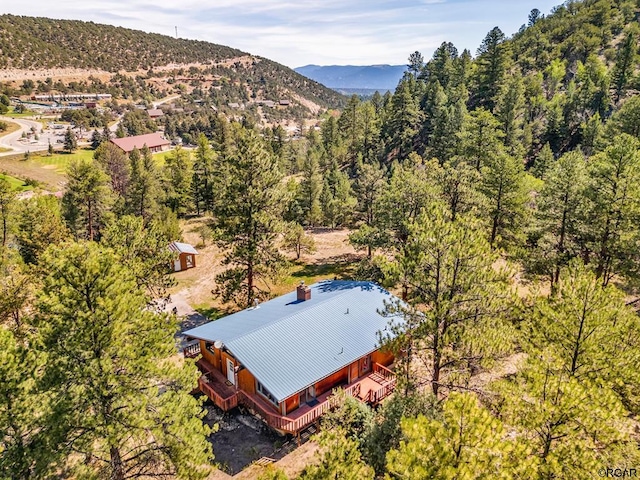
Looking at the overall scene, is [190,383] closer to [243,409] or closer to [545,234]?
[243,409]

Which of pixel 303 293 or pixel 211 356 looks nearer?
pixel 211 356

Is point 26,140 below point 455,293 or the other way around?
the other way around

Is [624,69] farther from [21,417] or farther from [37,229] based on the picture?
[21,417]

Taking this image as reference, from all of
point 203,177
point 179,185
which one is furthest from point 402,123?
point 179,185

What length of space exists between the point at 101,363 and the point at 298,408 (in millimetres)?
11301

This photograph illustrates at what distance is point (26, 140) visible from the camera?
104 meters

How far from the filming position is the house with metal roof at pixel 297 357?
786 inches

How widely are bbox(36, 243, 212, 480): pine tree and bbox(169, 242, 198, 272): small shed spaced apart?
28630 mm

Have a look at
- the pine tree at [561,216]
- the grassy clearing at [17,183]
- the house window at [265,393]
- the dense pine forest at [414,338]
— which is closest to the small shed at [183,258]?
the dense pine forest at [414,338]

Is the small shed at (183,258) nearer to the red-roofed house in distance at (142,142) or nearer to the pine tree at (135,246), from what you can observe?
the pine tree at (135,246)

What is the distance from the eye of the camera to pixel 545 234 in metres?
26.4

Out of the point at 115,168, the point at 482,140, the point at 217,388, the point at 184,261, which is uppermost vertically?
the point at 482,140

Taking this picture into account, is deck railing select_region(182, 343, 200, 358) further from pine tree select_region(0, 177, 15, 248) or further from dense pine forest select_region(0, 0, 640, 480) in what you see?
pine tree select_region(0, 177, 15, 248)

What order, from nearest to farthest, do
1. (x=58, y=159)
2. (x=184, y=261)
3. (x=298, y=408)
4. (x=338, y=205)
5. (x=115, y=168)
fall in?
(x=298, y=408)
(x=184, y=261)
(x=338, y=205)
(x=115, y=168)
(x=58, y=159)
